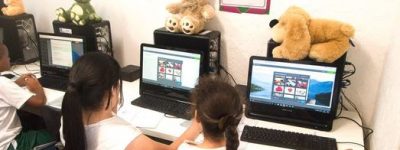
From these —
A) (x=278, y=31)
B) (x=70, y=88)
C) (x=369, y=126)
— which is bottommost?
(x=369, y=126)

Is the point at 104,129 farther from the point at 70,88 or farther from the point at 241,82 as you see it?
the point at 241,82

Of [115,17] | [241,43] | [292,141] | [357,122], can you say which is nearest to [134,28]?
[115,17]

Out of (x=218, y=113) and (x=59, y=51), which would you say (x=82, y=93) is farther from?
(x=59, y=51)

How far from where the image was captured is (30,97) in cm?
166

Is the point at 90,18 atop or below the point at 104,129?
atop

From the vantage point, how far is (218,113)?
1047mm

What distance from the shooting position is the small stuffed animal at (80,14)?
6.72 feet

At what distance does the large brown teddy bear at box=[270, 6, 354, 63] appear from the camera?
145 centimetres

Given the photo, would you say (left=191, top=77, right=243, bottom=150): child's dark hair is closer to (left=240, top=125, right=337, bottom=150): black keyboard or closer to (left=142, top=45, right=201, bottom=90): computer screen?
(left=240, top=125, right=337, bottom=150): black keyboard

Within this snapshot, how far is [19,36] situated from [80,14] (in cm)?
56

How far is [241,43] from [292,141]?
66cm

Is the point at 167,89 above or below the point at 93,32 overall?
below

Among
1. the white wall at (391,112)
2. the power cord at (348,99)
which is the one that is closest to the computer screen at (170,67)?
the power cord at (348,99)

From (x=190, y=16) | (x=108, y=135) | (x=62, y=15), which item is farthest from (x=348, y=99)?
(x=62, y=15)
